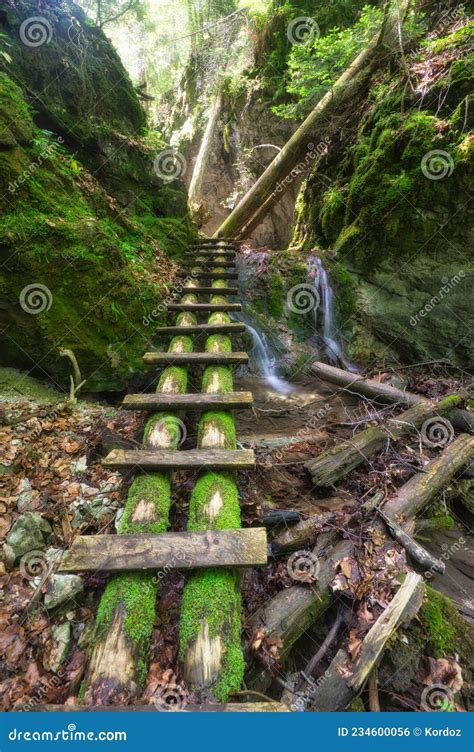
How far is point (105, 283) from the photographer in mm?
4227

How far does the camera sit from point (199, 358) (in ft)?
12.1

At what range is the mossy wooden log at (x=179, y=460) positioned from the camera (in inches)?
96.0

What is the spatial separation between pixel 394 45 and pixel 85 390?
8262mm

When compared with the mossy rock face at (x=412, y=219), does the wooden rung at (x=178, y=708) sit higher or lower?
lower

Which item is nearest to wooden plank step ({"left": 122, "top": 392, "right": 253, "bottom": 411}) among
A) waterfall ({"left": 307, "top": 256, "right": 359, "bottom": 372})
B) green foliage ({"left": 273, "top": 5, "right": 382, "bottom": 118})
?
waterfall ({"left": 307, "top": 256, "right": 359, "bottom": 372})

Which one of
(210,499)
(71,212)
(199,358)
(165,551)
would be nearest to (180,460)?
(210,499)

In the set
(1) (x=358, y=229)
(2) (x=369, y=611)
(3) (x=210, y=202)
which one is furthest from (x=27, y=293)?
(3) (x=210, y=202)

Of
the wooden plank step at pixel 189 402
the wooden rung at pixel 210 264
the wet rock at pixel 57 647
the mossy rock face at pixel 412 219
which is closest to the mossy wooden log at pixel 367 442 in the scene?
the wooden plank step at pixel 189 402

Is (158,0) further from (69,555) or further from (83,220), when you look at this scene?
(69,555)

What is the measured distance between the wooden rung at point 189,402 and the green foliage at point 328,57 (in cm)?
793

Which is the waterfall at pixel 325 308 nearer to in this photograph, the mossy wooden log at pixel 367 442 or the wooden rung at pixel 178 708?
the mossy wooden log at pixel 367 442

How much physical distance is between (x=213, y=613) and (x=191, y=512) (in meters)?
0.63

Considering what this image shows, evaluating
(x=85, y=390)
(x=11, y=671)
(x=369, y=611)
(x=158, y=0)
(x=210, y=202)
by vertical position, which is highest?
(x=158, y=0)

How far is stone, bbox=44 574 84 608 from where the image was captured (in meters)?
2.05
